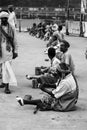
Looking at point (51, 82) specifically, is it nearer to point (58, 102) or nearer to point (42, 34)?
point (58, 102)

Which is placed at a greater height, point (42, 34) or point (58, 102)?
point (58, 102)

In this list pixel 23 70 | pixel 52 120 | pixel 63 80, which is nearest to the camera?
pixel 52 120

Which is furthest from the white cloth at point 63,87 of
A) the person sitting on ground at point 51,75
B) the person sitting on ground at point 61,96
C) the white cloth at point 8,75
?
the white cloth at point 8,75

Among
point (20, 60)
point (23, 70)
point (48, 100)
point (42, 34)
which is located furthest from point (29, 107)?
point (42, 34)

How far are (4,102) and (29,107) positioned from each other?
67 centimetres

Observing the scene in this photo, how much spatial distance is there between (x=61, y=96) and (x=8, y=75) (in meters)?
2.07

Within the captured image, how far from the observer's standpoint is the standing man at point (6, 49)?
33.2 feet

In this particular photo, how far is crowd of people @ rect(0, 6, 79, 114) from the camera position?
27.7 feet

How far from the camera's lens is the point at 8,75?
1017 cm

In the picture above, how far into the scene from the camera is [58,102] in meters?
8.45

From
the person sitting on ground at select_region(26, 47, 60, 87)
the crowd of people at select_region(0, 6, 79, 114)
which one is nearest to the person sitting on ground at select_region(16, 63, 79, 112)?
the crowd of people at select_region(0, 6, 79, 114)

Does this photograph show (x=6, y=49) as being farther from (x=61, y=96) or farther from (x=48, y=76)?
(x=61, y=96)

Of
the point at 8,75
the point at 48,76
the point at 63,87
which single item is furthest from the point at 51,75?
the point at 63,87

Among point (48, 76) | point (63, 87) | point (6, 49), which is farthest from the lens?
point (6, 49)
